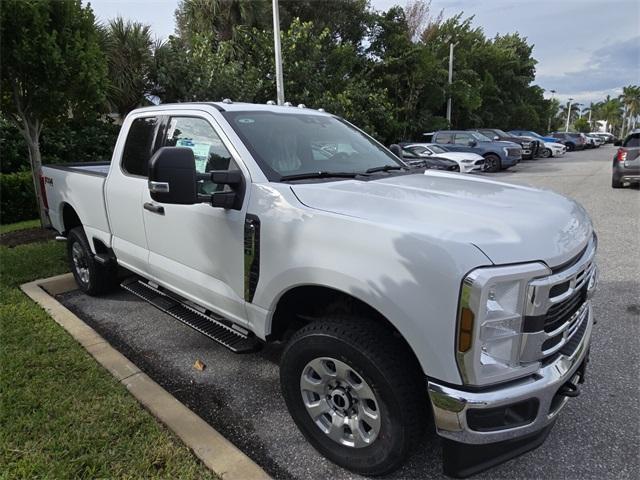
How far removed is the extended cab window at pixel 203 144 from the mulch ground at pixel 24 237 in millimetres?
5149

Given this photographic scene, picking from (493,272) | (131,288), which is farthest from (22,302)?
(493,272)

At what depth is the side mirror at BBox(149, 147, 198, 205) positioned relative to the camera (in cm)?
235

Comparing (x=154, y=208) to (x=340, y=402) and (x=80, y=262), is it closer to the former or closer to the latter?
(x=340, y=402)

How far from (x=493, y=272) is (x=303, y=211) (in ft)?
3.21

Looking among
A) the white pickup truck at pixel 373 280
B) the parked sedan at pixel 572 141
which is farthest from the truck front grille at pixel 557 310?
the parked sedan at pixel 572 141

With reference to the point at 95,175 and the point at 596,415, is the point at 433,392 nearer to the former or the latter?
the point at 596,415

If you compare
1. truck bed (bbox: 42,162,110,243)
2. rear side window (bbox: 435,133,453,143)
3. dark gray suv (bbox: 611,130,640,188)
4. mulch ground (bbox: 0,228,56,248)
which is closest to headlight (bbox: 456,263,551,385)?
truck bed (bbox: 42,162,110,243)

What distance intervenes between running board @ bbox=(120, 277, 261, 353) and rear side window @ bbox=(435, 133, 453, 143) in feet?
57.0

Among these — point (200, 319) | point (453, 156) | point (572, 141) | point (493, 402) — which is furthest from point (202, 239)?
point (572, 141)

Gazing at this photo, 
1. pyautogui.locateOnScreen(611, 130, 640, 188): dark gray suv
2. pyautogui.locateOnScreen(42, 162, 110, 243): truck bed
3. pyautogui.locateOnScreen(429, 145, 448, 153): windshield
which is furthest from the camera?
pyautogui.locateOnScreen(429, 145, 448, 153): windshield

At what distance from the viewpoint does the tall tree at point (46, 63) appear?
630 centimetres

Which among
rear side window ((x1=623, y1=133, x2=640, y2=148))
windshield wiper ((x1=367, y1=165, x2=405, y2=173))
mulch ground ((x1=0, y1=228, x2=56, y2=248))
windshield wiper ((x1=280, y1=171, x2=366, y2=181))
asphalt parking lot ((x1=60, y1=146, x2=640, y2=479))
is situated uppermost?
windshield wiper ((x1=280, y1=171, x2=366, y2=181))

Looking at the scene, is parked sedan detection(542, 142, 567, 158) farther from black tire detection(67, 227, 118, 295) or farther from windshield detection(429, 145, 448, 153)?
black tire detection(67, 227, 118, 295)

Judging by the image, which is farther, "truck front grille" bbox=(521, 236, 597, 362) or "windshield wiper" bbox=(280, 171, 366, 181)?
"windshield wiper" bbox=(280, 171, 366, 181)
